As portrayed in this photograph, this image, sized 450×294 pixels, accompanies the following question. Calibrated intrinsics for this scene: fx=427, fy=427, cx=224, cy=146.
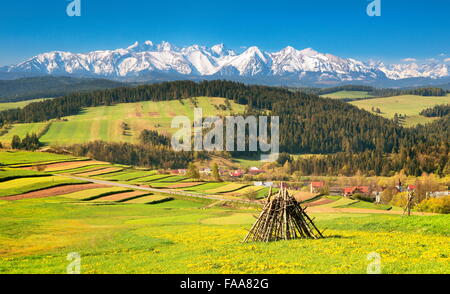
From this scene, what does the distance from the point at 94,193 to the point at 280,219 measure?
59634mm

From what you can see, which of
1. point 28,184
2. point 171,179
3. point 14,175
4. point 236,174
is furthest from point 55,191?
point 236,174

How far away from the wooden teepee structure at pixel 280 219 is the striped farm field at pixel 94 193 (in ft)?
178

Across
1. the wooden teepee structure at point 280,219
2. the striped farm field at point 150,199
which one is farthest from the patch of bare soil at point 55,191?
the wooden teepee structure at point 280,219

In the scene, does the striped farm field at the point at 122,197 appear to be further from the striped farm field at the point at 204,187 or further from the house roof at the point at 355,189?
the house roof at the point at 355,189

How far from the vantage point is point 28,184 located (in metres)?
86.2

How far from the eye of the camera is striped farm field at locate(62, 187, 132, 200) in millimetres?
80850

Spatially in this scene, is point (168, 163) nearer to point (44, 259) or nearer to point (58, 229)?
point (58, 229)

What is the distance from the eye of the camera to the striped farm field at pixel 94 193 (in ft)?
265

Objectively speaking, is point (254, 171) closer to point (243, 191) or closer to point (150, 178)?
point (150, 178)

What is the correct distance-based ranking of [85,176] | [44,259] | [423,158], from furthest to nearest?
[423,158]
[85,176]
[44,259]
